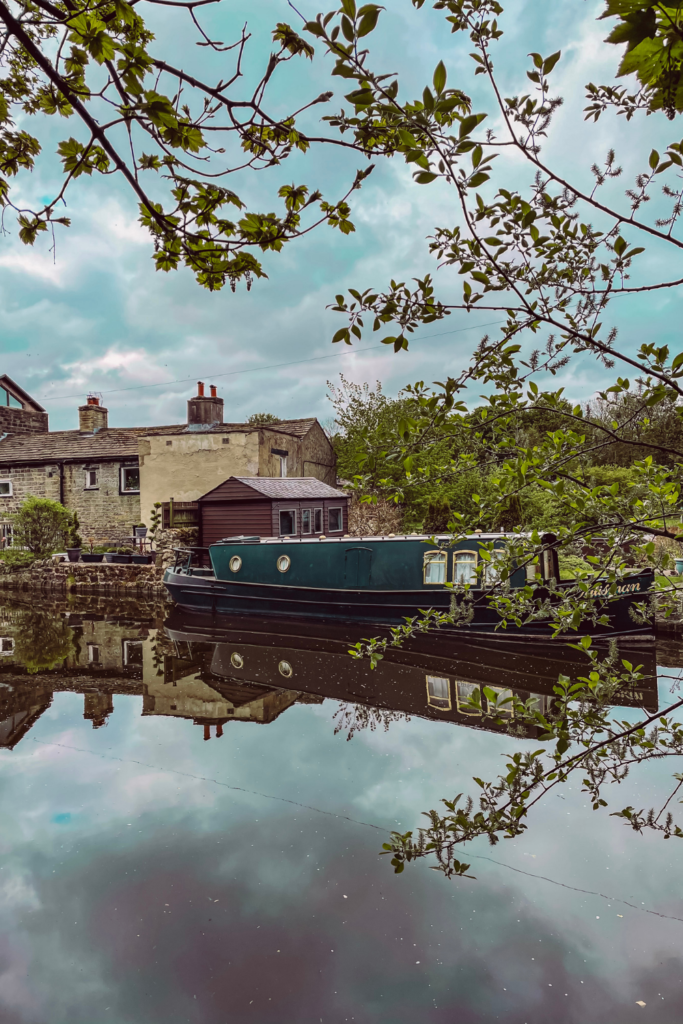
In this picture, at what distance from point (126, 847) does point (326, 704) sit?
370cm

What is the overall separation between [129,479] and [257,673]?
15.9 meters

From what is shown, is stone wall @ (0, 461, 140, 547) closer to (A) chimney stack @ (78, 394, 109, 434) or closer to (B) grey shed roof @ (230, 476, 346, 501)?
(A) chimney stack @ (78, 394, 109, 434)

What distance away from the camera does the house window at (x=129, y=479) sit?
23.1 m

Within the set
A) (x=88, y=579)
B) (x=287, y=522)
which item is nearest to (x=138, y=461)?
(x=88, y=579)

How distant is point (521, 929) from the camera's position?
3850mm

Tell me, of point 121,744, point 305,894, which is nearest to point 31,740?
point 121,744

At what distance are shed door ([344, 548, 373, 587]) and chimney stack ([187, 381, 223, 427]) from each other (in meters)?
11.5

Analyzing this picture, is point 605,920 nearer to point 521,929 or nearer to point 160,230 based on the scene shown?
point 521,929

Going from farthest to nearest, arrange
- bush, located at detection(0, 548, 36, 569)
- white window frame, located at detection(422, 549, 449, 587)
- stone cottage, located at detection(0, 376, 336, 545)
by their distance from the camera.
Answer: bush, located at detection(0, 548, 36, 569)
stone cottage, located at detection(0, 376, 336, 545)
white window frame, located at detection(422, 549, 449, 587)

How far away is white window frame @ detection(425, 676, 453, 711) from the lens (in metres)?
7.96

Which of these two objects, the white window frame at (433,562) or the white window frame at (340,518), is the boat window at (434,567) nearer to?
the white window frame at (433,562)

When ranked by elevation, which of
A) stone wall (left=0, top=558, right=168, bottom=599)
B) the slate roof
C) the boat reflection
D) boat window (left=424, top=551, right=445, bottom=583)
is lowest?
the boat reflection

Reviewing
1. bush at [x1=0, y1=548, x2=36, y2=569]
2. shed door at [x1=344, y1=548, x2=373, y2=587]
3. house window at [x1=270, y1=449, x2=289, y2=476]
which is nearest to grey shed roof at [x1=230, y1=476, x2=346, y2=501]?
house window at [x1=270, y1=449, x2=289, y2=476]

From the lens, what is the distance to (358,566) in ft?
43.3
